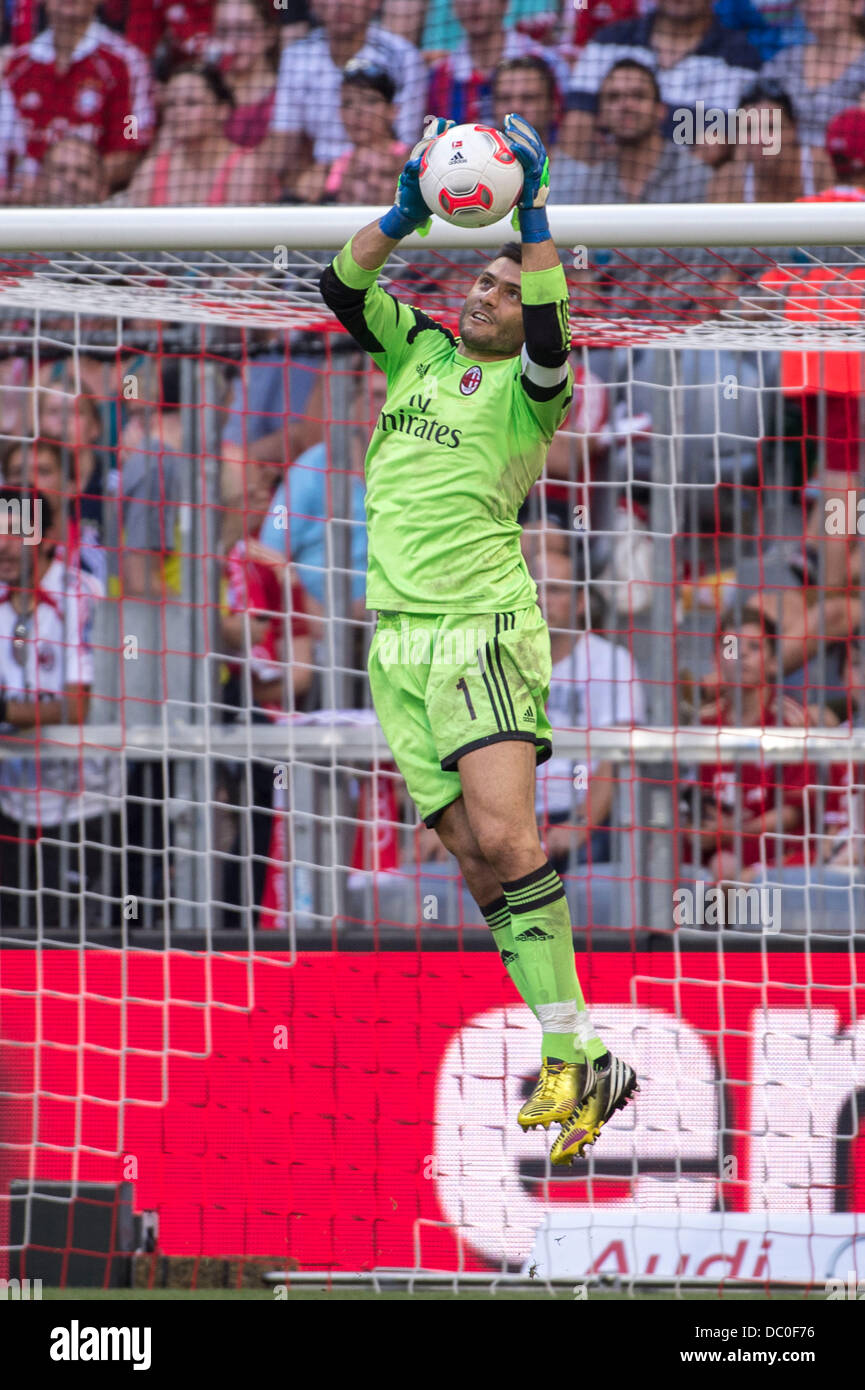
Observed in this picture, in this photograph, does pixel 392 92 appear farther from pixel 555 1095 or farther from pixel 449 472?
pixel 555 1095

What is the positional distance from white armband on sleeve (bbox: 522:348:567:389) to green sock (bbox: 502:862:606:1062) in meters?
1.14

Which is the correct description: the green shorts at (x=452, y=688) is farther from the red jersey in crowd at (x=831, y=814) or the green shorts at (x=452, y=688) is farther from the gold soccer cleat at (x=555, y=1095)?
the red jersey in crowd at (x=831, y=814)

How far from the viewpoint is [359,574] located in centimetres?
562

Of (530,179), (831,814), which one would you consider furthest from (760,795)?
(530,179)

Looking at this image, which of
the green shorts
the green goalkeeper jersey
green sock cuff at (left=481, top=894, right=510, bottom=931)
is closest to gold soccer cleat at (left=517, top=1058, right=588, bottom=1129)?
green sock cuff at (left=481, top=894, right=510, bottom=931)

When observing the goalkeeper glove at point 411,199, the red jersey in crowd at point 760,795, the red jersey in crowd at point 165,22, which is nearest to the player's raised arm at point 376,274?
the goalkeeper glove at point 411,199

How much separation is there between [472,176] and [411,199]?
0.81 ft

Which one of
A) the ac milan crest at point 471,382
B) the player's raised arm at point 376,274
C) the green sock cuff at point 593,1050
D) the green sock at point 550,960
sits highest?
the player's raised arm at point 376,274

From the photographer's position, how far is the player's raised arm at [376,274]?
145 inches

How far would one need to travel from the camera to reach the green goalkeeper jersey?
3910mm

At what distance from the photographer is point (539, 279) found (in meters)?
3.64

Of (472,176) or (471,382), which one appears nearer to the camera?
(472,176)

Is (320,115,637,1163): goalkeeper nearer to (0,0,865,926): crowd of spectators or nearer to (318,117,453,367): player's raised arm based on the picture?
(318,117,453,367): player's raised arm

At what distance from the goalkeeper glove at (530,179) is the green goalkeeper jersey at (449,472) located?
1.05 ft
